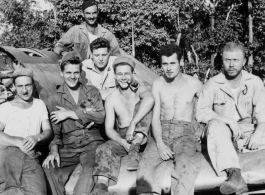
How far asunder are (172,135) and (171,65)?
859 millimetres

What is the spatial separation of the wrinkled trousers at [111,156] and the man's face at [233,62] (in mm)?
1159

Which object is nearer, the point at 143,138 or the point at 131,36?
the point at 143,138

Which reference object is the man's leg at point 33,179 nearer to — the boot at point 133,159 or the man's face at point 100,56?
the boot at point 133,159

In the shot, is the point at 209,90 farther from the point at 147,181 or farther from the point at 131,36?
the point at 131,36

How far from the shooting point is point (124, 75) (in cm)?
509

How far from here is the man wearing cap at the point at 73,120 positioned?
16.6 feet

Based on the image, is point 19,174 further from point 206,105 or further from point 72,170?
point 206,105

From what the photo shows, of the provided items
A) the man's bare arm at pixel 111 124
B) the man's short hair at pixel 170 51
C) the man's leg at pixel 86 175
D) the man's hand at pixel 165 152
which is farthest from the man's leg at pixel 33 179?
the man's short hair at pixel 170 51

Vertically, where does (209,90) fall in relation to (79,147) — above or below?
above

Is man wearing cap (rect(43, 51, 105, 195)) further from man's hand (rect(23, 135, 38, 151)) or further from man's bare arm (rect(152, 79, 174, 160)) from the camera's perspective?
man's bare arm (rect(152, 79, 174, 160))

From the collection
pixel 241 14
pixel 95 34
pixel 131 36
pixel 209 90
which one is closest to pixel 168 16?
pixel 131 36

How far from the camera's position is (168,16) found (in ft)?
76.9

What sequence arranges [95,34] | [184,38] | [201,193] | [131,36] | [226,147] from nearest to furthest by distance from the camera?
1. [226,147]
2. [201,193]
3. [95,34]
4. [131,36]
5. [184,38]

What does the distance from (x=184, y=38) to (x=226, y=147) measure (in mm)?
22440
